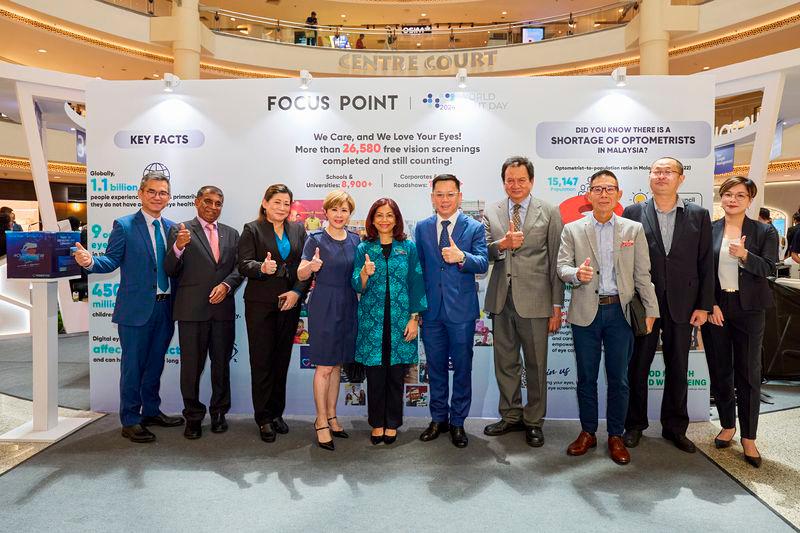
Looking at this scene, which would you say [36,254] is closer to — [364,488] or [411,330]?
[411,330]

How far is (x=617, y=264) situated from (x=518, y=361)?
3.10ft

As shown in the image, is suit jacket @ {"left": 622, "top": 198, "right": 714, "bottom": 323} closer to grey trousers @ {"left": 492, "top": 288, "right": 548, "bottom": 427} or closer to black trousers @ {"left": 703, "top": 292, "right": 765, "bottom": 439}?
black trousers @ {"left": 703, "top": 292, "right": 765, "bottom": 439}

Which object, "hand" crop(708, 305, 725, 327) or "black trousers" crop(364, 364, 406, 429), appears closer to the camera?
"hand" crop(708, 305, 725, 327)

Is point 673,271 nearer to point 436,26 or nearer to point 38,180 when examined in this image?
point 38,180

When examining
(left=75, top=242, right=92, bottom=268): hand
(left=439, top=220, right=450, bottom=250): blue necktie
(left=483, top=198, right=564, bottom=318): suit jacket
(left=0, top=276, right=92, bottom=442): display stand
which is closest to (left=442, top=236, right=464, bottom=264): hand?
(left=439, top=220, right=450, bottom=250): blue necktie

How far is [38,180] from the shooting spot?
443 centimetres

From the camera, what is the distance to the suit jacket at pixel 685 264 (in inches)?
127

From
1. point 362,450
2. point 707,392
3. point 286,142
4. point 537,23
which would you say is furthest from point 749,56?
point 362,450

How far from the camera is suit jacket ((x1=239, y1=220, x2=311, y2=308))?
3.40 metres

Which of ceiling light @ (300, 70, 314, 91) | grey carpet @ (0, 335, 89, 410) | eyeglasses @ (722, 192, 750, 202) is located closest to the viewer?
eyeglasses @ (722, 192, 750, 202)

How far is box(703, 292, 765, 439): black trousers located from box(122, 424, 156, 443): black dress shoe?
149 inches

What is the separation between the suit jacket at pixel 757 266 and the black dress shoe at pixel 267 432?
125 inches

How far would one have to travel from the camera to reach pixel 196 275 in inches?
137

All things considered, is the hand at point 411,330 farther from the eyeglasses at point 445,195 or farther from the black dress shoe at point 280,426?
the black dress shoe at point 280,426
